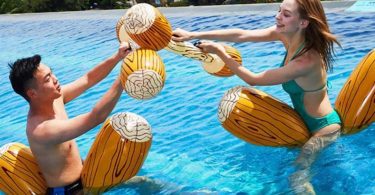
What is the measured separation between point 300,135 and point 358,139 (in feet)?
3.04

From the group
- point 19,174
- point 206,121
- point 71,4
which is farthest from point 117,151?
point 71,4

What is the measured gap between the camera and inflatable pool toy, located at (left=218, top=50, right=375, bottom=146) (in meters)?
3.78

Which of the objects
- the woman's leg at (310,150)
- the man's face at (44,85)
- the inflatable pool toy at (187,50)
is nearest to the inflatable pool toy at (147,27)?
the inflatable pool toy at (187,50)

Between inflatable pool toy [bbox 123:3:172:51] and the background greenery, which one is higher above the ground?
inflatable pool toy [bbox 123:3:172:51]

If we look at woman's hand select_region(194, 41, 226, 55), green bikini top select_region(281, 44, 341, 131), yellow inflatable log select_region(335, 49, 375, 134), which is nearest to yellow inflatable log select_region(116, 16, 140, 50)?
woman's hand select_region(194, 41, 226, 55)

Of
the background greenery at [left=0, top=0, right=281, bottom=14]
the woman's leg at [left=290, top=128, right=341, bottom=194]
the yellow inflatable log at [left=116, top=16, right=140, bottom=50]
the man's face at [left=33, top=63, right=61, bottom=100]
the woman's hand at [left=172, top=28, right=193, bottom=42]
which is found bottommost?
the background greenery at [left=0, top=0, right=281, bottom=14]

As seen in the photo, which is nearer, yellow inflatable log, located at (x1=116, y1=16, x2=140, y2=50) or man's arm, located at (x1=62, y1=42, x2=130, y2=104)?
yellow inflatable log, located at (x1=116, y1=16, x2=140, y2=50)

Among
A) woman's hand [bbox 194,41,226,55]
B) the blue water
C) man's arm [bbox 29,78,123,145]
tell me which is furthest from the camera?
the blue water

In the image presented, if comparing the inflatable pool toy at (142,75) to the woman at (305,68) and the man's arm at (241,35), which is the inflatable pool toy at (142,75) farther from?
the man's arm at (241,35)

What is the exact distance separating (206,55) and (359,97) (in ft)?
3.92

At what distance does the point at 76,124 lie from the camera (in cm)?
326

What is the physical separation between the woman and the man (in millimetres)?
943

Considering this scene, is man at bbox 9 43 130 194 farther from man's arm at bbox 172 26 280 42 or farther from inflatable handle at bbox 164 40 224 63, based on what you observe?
man's arm at bbox 172 26 280 42

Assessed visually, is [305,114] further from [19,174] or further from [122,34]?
[19,174]
